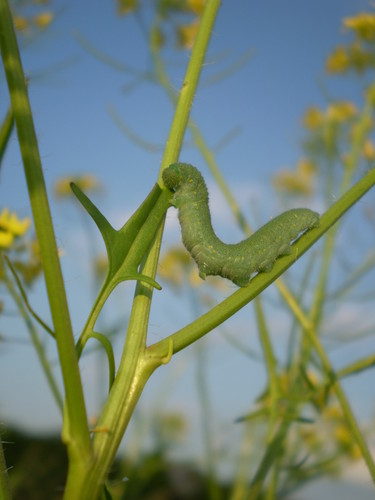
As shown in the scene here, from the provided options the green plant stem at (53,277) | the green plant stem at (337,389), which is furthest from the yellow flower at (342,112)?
the green plant stem at (53,277)

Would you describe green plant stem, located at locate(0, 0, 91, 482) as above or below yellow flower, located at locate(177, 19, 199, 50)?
below

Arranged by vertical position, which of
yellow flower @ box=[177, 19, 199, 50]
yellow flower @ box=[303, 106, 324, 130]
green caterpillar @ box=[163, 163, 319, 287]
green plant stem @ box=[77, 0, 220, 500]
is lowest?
green plant stem @ box=[77, 0, 220, 500]

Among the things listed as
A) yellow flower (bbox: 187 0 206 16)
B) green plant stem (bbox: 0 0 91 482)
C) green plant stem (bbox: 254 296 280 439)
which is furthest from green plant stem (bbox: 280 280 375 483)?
yellow flower (bbox: 187 0 206 16)

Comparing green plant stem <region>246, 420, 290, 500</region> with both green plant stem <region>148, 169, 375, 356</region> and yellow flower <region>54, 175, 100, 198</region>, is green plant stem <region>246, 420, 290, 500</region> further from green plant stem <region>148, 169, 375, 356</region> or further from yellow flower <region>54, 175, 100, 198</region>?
yellow flower <region>54, 175, 100, 198</region>

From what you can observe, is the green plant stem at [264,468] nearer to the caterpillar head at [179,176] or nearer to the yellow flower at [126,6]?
the caterpillar head at [179,176]

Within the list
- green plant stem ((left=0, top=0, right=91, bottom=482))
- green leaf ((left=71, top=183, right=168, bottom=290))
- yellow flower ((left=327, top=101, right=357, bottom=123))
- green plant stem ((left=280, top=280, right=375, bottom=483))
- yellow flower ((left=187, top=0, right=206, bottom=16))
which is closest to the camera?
green plant stem ((left=0, top=0, right=91, bottom=482))

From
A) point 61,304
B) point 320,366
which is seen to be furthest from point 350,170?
point 61,304

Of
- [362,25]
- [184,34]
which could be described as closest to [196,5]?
[184,34]

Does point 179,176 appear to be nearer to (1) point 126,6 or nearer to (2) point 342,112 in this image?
(1) point 126,6
